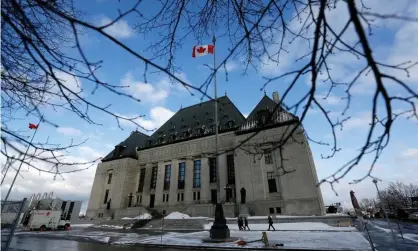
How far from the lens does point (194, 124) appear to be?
1743 inches

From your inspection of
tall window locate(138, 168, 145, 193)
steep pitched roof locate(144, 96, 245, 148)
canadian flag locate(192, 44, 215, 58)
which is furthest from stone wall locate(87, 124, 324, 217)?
canadian flag locate(192, 44, 215, 58)

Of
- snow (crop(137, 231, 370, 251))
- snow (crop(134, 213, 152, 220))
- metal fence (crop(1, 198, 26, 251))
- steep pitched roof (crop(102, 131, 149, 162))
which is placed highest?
steep pitched roof (crop(102, 131, 149, 162))

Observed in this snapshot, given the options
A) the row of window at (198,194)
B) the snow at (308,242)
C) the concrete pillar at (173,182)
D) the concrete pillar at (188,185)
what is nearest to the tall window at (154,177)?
the row of window at (198,194)

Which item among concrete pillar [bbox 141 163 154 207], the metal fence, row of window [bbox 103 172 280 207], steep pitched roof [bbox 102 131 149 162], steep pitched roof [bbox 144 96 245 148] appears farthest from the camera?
steep pitched roof [bbox 102 131 149 162]

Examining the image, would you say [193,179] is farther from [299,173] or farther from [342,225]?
[342,225]

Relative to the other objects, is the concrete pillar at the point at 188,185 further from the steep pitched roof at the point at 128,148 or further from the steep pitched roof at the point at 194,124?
the steep pitched roof at the point at 128,148

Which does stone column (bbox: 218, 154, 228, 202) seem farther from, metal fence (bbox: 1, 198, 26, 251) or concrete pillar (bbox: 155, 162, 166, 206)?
metal fence (bbox: 1, 198, 26, 251)

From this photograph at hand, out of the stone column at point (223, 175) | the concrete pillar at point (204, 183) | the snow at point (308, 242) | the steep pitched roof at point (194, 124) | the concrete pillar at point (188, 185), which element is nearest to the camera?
the snow at point (308, 242)

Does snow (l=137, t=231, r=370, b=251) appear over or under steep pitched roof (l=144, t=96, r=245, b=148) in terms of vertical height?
under

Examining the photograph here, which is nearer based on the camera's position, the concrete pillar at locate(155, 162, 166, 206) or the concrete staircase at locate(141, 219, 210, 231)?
the concrete staircase at locate(141, 219, 210, 231)

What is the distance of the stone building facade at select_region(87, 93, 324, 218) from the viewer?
29.3m

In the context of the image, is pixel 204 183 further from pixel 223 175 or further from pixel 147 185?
pixel 147 185

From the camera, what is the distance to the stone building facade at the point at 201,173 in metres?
29.3

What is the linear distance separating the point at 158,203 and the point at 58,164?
39552mm
